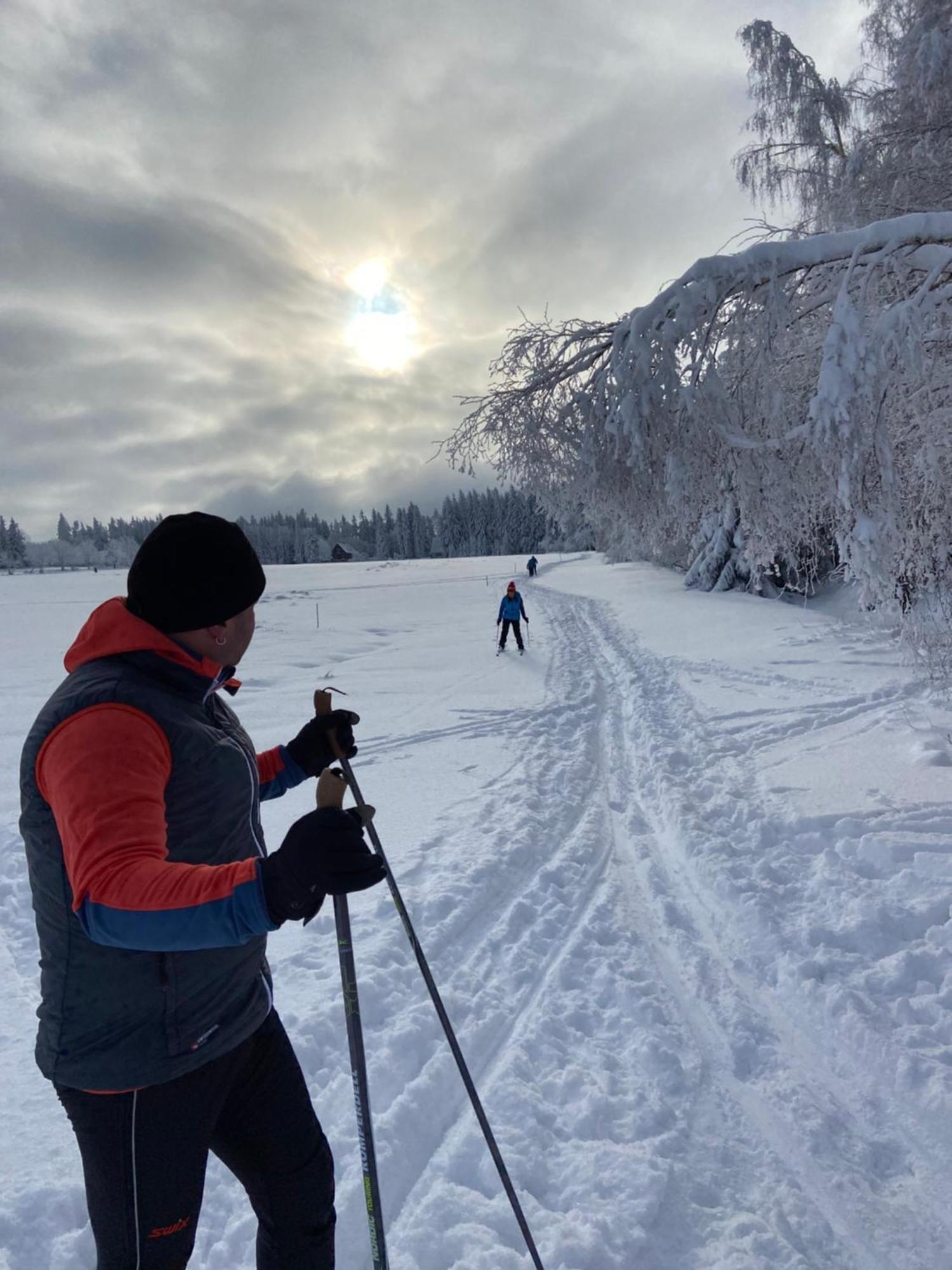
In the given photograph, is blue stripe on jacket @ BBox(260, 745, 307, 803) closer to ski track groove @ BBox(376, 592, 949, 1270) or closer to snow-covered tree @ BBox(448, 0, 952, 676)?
ski track groove @ BBox(376, 592, 949, 1270)

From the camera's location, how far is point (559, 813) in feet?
20.7

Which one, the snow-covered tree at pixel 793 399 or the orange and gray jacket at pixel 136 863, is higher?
the snow-covered tree at pixel 793 399

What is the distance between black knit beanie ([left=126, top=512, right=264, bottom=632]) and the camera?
1583mm

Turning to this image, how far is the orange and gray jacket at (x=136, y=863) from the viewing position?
1.27 metres

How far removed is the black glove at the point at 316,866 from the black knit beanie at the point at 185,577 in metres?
0.57

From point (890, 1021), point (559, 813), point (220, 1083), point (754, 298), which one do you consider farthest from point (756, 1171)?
point (754, 298)

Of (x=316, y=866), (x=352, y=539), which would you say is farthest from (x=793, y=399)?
(x=352, y=539)

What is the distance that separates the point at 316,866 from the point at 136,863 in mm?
338

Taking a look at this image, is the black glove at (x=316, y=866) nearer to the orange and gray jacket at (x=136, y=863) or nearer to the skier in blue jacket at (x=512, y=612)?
the orange and gray jacket at (x=136, y=863)

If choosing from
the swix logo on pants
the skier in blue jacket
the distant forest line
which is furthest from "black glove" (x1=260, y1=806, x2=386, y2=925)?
the distant forest line

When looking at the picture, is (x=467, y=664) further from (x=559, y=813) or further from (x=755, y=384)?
(x=755, y=384)

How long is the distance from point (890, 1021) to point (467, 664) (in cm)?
1245

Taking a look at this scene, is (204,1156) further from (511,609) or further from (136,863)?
(511,609)

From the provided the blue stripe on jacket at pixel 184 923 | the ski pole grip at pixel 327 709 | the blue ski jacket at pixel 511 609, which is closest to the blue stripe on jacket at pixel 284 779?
the ski pole grip at pixel 327 709
